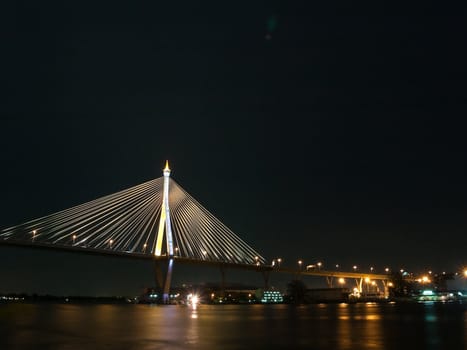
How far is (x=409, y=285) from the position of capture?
14088 centimetres

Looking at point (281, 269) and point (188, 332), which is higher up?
point (281, 269)

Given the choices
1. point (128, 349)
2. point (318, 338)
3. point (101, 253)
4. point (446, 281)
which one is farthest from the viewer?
point (446, 281)

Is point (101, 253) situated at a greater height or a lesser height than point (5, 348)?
greater

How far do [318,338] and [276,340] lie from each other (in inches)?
66.0

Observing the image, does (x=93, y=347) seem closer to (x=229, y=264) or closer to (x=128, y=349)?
(x=128, y=349)

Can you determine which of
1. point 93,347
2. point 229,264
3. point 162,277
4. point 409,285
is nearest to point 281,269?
point 229,264

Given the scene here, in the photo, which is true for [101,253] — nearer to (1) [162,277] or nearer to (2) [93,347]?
(1) [162,277]

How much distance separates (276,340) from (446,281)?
157 meters

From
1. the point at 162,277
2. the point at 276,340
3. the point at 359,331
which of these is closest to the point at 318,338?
the point at 276,340

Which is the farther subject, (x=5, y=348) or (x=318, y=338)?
(x=318, y=338)

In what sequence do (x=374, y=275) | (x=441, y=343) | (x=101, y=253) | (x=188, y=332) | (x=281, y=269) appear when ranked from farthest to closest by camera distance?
(x=374, y=275) < (x=281, y=269) < (x=101, y=253) < (x=188, y=332) < (x=441, y=343)

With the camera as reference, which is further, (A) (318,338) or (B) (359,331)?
(B) (359,331)

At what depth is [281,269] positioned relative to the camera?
101 metres

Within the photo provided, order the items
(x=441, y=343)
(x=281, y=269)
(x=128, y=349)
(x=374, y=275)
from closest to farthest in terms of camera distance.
Result: (x=128, y=349), (x=441, y=343), (x=281, y=269), (x=374, y=275)
